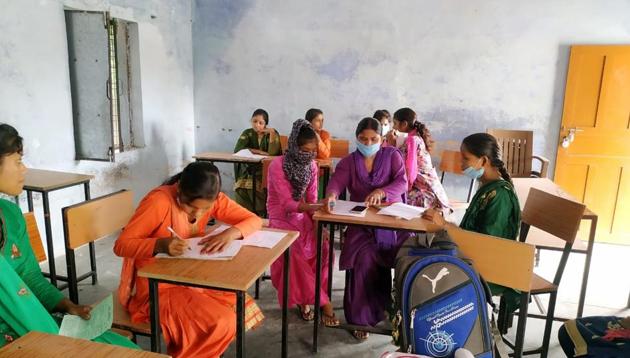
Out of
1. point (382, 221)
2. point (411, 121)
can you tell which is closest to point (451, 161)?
point (411, 121)

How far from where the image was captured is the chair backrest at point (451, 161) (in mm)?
4594

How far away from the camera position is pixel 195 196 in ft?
5.91

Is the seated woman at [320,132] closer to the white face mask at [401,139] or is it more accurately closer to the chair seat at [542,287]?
the white face mask at [401,139]

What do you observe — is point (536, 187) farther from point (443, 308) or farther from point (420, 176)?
point (443, 308)

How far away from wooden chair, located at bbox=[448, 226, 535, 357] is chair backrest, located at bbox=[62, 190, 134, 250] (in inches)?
63.9

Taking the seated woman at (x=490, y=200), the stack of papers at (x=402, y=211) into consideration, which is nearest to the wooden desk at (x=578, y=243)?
the seated woman at (x=490, y=200)

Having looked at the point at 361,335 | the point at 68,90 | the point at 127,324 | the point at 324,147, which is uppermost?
the point at 68,90

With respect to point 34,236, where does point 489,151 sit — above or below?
above

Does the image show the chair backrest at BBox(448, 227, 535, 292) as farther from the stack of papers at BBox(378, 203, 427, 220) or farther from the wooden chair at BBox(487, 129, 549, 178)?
the wooden chair at BBox(487, 129, 549, 178)

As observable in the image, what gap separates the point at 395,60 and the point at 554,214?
10.9ft

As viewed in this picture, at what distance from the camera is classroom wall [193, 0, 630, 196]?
15.9 ft

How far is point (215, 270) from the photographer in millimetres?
1619

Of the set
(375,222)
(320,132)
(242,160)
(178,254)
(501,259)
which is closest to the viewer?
(178,254)

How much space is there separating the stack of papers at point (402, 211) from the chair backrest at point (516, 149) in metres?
2.60
